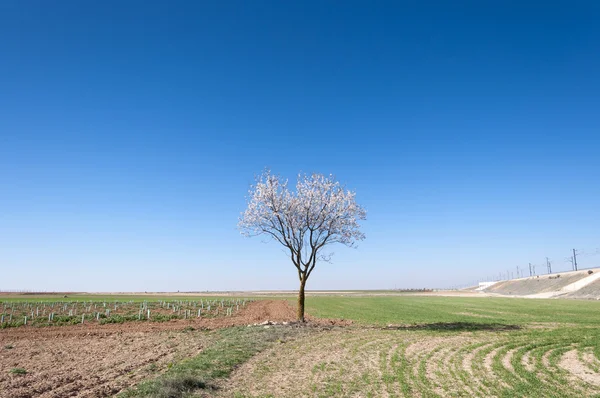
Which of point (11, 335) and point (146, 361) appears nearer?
point (146, 361)

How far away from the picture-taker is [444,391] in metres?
12.9

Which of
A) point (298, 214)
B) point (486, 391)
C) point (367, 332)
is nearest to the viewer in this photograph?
point (486, 391)

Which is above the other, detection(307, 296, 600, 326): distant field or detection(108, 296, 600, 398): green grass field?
detection(108, 296, 600, 398): green grass field

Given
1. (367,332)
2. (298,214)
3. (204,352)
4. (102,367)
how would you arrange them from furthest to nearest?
(298,214), (367,332), (204,352), (102,367)

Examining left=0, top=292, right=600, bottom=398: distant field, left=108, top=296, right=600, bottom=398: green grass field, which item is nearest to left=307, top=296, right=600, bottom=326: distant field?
left=0, top=292, right=600, bottom=398: distant field

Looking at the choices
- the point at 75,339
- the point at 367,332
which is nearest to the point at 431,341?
the point at 367,332

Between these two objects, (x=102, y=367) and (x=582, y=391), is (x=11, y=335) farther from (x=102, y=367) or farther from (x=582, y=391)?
(x=582, y=391)

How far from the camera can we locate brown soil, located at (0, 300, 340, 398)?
14438mm

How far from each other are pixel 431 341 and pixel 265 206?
54.4 ft

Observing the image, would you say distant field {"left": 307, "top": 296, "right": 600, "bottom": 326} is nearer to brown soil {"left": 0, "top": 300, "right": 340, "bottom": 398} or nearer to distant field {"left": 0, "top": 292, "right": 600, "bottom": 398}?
distant field {"left": 0, "top": 292, "right": 600, "bottom": 398}

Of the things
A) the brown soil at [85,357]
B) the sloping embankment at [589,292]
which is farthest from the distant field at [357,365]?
the sloping embankment at [589,292]

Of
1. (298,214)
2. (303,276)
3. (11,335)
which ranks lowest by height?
(11,335)

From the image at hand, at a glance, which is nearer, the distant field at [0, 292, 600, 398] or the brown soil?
the distant field at [0, 292, 600, 398]

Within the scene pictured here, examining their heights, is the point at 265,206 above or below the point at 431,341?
above
